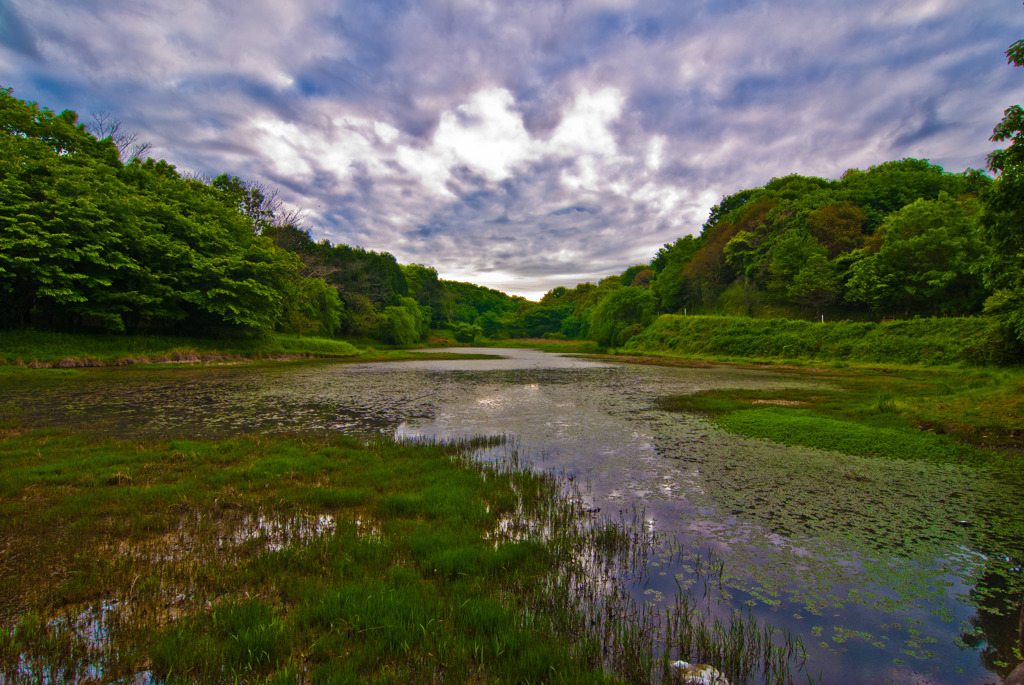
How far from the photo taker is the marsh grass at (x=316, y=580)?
286 centimetres

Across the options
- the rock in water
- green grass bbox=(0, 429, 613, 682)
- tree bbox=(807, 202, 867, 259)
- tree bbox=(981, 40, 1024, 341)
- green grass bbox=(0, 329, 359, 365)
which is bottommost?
the rock in water

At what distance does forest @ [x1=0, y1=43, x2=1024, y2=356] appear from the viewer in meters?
23.3

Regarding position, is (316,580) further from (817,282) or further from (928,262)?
(817,282)

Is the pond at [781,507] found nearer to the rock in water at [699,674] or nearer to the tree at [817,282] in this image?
the rock in water at [699,674]

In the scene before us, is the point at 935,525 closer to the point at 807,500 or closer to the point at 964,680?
the point at 807,500

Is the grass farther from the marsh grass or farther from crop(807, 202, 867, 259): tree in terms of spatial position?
crop(807, 202, 867, 259): tree

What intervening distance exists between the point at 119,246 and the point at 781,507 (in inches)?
1589

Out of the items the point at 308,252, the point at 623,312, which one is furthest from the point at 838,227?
the point at 308,252

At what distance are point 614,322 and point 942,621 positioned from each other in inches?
2743

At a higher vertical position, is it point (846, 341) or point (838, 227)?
point (838, 227)

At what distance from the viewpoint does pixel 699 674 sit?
299cm

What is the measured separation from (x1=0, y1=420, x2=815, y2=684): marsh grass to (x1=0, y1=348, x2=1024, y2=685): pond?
68 cm

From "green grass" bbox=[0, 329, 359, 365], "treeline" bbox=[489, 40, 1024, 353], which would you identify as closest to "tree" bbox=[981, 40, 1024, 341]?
"treeline" bbox=[489, 40, 1024, 353]

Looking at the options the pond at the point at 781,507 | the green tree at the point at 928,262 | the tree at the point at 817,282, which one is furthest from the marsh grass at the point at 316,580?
the tree at the point at 817,282
